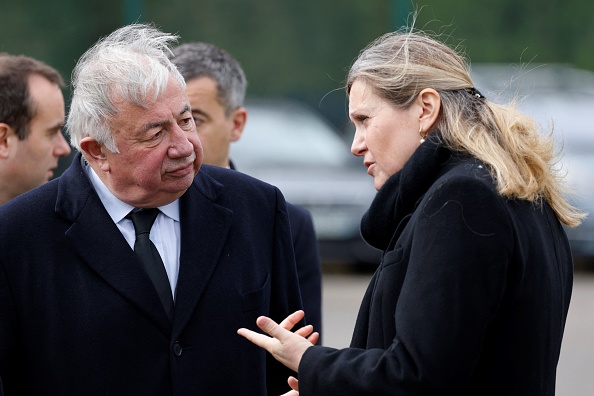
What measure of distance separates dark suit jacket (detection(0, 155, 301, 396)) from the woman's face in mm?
615

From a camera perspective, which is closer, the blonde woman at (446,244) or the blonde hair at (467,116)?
the blonde woman at (446,244)

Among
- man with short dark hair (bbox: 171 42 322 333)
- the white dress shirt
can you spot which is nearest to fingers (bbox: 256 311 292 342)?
the white dress shirt

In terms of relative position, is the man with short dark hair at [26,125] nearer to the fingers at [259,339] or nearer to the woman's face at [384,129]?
the fingers at [259,339]

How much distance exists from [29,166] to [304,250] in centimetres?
113

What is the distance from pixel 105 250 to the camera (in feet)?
9.66

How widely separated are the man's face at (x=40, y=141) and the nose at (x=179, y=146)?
98cm

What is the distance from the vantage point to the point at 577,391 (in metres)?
7.25

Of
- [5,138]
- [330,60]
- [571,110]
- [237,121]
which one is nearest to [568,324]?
[571,110]

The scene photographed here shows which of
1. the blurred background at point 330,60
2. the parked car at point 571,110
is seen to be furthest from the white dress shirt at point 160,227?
the parked car at point 571,110

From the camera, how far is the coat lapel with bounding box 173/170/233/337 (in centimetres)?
296

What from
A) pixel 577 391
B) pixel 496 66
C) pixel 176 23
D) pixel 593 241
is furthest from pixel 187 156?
pixel 496 66

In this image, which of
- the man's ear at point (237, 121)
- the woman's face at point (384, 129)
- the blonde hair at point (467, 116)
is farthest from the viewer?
the man's ear at point (237, 121)

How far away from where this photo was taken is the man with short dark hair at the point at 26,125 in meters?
3.69

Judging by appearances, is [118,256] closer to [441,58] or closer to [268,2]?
[441,58]
